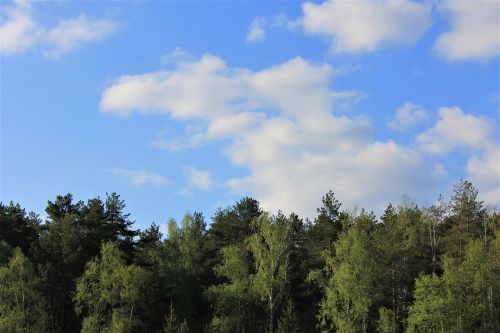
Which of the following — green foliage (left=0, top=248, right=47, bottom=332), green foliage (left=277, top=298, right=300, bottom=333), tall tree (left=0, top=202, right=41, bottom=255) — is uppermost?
tall tree (left=0, top=202, right=41, bottom=255)

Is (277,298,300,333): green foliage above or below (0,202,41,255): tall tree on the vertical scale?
below

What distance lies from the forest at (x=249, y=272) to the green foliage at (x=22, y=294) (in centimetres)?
14

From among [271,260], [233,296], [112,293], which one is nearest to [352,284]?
[271,260]

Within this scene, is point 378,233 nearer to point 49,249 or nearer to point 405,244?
point 405,244

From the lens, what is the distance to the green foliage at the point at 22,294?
58312 mm

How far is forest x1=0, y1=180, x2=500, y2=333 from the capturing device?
57469 millimetres

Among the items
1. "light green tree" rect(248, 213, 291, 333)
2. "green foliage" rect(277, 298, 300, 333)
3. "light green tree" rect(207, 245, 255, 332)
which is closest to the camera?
"green foliage" rect(277, 298, 300, 333)

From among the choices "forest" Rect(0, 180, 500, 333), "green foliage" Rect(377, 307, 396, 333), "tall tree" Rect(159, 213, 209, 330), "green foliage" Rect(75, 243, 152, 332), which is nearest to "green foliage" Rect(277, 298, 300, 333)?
"forest" Rect(0, 180, 500, 333)

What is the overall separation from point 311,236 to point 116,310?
2598cm

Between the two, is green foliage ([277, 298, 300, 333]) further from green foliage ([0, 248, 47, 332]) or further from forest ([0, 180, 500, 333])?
green foliage ([0, 248, 47, 332])

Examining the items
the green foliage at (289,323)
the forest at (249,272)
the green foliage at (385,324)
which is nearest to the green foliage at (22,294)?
the forest at (249,272)

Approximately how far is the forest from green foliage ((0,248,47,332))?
0.14 metres

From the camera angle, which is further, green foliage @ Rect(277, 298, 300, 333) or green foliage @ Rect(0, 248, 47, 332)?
green foliage @ Rect(0, 248, 47, 332)

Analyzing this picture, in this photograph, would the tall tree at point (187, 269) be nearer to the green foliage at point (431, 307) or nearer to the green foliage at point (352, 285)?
the green foliage at point (352, 285)
